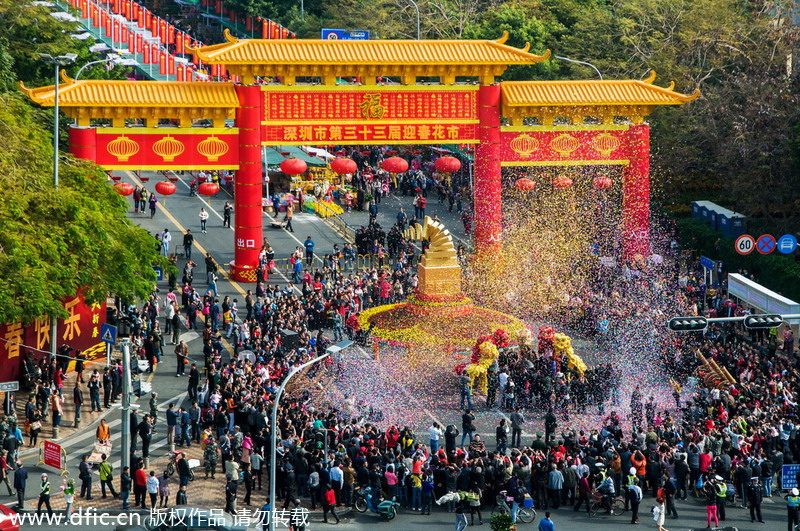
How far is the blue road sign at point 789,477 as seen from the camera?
1591 inches

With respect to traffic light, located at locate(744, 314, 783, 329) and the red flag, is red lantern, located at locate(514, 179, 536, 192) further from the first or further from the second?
the red flag

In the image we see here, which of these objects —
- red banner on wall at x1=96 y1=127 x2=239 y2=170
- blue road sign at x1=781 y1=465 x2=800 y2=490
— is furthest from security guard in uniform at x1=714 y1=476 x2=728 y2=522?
red banner on wall at x1=96 y1=127 x2=239 y2=170

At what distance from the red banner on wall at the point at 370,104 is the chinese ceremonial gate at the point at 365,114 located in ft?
0.14

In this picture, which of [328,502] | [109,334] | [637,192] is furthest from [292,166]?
[328,502]

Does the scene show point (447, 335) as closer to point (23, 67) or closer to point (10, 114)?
point (10, 114)

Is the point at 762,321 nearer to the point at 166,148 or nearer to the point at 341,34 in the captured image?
the point at 166,148

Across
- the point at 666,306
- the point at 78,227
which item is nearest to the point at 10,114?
the point at 78,227

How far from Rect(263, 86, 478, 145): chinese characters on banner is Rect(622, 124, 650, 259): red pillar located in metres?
6.90

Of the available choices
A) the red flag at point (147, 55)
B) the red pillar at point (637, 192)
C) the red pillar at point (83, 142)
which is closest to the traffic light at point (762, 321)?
the red pillar at point (637, 192)

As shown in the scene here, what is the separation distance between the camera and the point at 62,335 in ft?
168

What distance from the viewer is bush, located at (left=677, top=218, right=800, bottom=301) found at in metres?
59.3

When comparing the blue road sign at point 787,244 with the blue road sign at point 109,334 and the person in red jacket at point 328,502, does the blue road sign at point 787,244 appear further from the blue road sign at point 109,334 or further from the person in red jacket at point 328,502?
the blue road sign at point 109,334

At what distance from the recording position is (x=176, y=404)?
159ft

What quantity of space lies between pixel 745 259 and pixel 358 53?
709 inches
